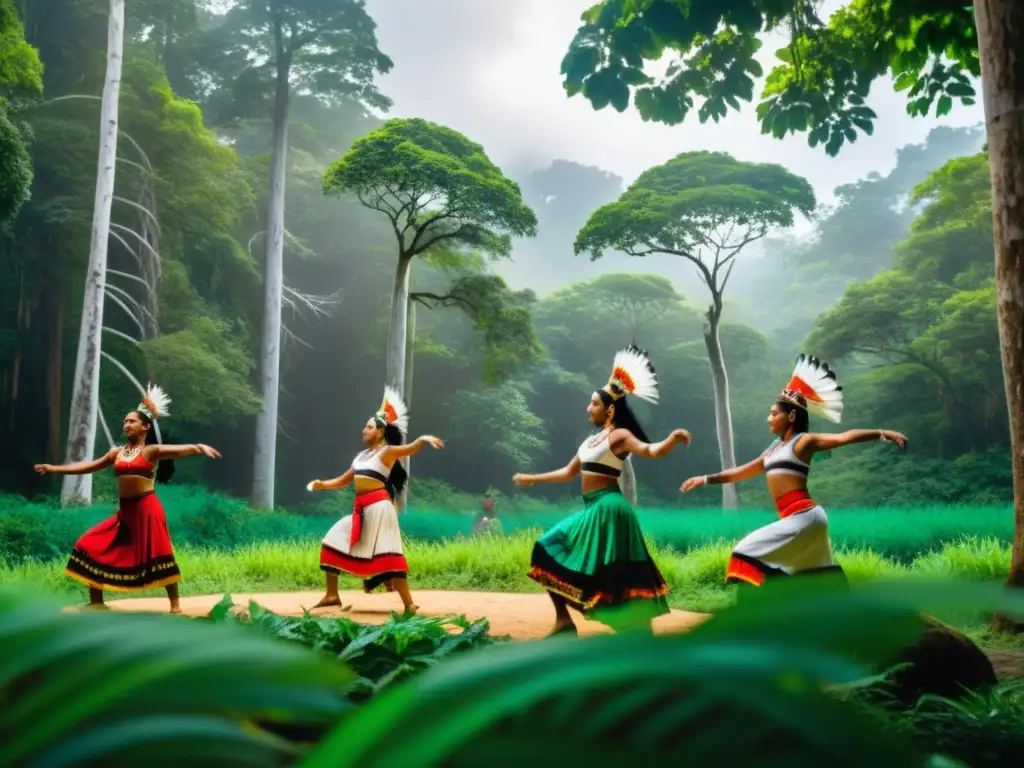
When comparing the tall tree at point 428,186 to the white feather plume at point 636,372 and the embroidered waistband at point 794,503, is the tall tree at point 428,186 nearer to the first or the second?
the white feather plume at point 636,372

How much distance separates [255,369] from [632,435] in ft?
44.9

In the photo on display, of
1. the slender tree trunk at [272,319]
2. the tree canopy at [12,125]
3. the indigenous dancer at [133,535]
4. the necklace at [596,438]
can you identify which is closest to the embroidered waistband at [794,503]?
the necklace at [596,438]

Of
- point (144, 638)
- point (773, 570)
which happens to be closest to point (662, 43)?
point (773, 570)

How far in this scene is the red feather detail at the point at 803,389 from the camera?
422 centimetres

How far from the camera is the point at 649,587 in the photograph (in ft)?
12.9

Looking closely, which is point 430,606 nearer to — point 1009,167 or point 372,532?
point 372,532

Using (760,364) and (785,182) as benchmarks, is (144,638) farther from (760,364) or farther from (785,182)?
(760,364)

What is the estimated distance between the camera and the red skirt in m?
4.77

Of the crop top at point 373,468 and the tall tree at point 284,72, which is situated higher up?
the tall tree at point 284,72

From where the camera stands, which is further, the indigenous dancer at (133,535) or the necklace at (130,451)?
the necklace at (130,451)

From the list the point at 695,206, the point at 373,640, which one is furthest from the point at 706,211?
the point at 373,640

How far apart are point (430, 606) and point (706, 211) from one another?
10.4 meters

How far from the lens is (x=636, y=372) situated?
451 cm

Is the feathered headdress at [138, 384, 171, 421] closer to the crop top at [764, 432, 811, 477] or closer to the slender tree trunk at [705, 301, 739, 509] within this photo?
the crop top at [764, 432, 811, 477]
